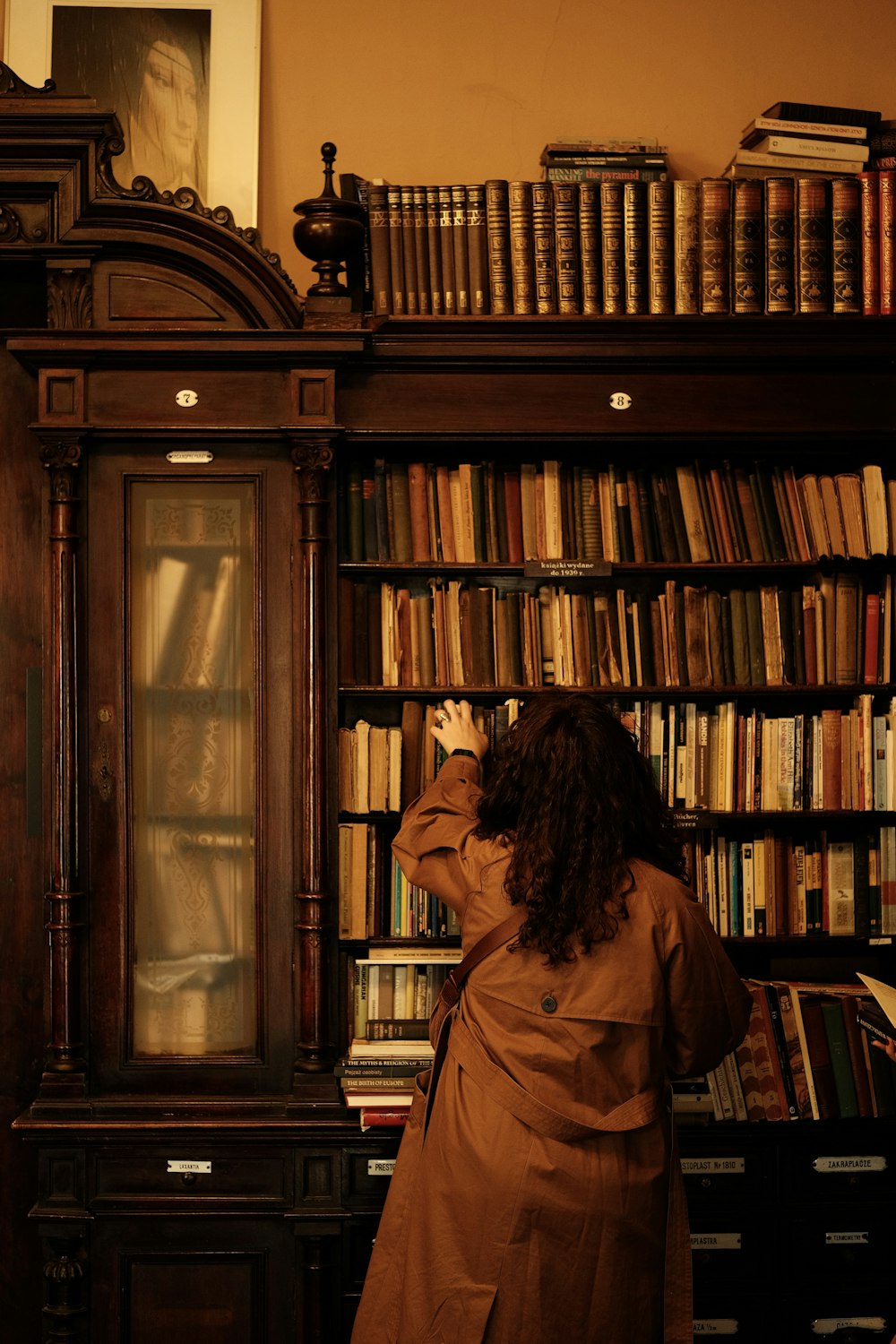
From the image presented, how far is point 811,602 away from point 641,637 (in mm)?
415

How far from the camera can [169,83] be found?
3.14 meters

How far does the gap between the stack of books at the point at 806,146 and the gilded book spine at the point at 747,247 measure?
0.13m

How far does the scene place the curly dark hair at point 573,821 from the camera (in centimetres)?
190

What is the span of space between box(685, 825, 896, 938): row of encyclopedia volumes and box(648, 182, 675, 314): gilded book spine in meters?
1.24

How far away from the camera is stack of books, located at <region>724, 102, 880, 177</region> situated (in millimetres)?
2889

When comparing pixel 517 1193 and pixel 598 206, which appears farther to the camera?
pixel 598 206

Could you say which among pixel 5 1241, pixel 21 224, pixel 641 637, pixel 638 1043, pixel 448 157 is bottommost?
pixel 5 1241

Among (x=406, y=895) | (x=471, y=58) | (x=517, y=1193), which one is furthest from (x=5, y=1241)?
(x=471, y=58)

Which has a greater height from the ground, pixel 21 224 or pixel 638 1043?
pixel 21 224

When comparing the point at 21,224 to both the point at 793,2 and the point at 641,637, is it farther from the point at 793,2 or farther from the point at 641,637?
the point at 793,2

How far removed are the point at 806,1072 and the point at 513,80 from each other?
8.57 ft

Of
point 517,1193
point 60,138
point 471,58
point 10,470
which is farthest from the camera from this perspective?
point 471,58

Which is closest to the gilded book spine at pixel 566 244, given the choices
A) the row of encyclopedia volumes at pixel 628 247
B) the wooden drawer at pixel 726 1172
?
the row of encyclopedia volumes at pixel 628 247

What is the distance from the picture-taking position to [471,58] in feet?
10.6
